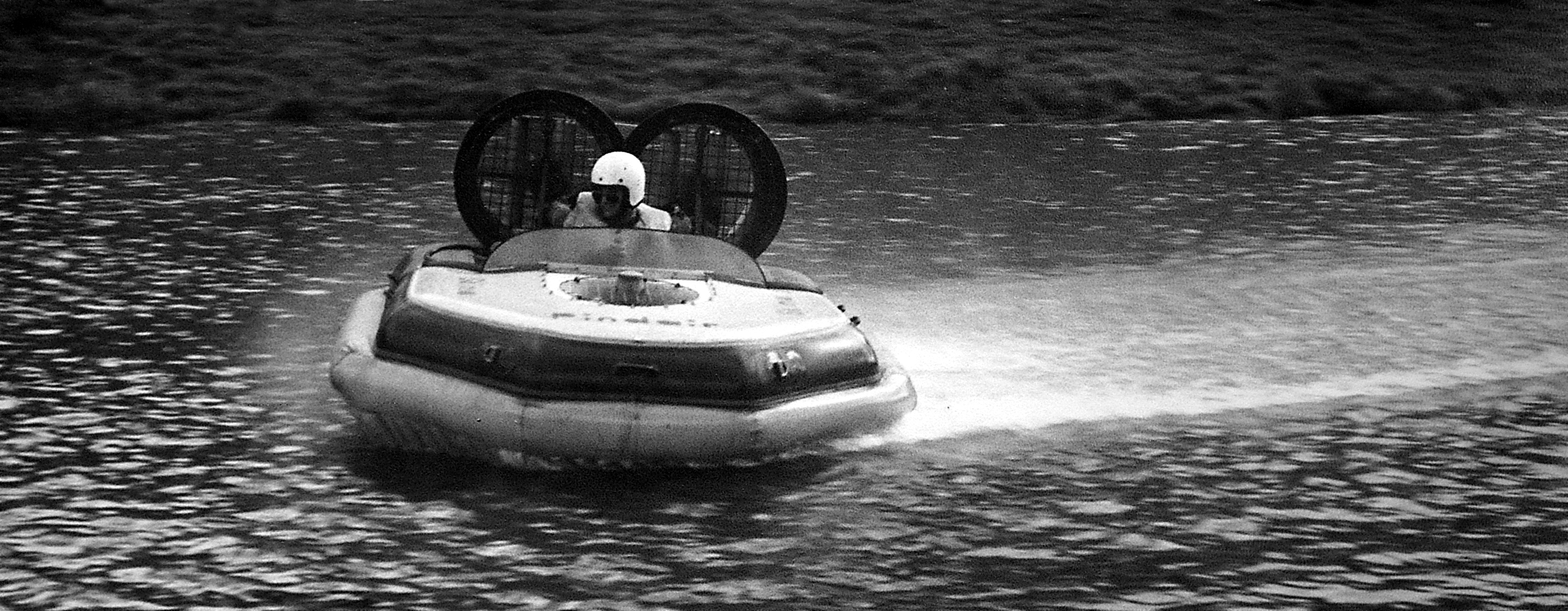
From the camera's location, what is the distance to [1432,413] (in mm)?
10688

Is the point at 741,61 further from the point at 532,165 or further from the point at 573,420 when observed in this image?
the point at 573,420

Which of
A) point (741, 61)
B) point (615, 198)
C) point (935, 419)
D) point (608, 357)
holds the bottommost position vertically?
point (935, 419)

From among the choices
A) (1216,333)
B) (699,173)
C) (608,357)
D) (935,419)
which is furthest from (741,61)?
(608,357)

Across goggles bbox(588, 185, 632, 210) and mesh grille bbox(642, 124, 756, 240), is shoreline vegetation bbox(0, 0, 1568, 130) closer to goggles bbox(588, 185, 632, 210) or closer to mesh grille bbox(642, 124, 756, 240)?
mesh grille bbox(642, 124, 756, 240)

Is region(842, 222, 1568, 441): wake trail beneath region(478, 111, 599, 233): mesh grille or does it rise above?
beneath

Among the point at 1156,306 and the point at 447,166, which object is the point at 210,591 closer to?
the point at 1156,306

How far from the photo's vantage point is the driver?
34.0 ft

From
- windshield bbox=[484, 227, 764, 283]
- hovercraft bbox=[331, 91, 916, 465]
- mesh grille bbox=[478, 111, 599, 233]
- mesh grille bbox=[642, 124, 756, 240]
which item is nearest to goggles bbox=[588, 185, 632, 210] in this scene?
hovercraft bbox=[331, 91, 916, 465]

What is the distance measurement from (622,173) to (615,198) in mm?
116

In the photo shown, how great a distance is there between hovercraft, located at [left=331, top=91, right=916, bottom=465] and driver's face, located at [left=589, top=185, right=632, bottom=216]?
0.27 meters

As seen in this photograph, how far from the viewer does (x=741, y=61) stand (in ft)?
75.3

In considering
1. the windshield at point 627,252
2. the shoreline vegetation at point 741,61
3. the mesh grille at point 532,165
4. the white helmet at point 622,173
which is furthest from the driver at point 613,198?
the shoreline vegetation at point 741,61

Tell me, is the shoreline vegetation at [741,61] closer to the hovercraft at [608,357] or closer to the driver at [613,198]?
the driver at [613,198]

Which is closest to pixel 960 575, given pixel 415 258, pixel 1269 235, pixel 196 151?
pixel 415 258
